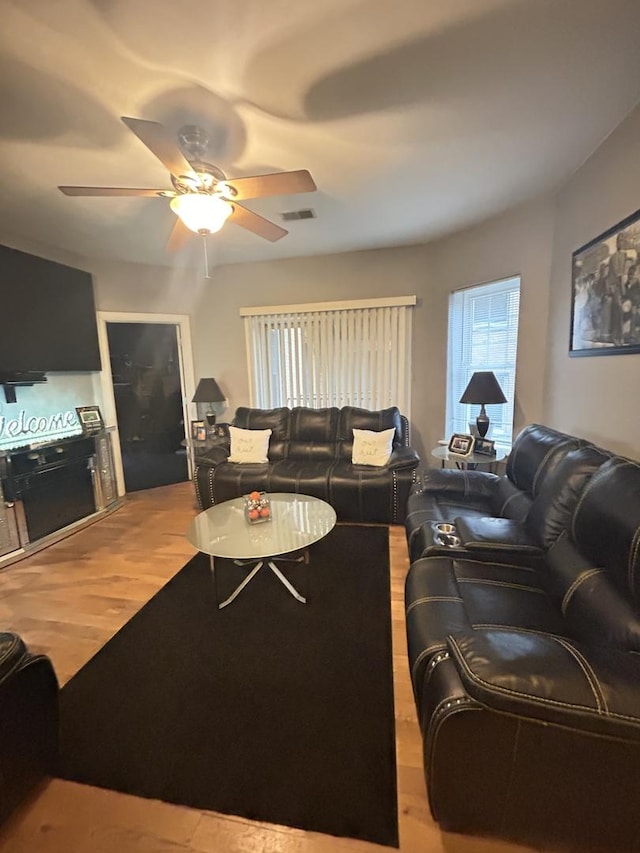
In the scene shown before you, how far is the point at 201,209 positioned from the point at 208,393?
109 inches

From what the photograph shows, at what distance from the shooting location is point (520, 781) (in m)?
1.03

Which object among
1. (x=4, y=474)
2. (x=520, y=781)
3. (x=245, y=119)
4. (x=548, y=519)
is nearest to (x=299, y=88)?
(x=245, y=119)

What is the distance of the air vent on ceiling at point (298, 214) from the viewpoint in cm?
308

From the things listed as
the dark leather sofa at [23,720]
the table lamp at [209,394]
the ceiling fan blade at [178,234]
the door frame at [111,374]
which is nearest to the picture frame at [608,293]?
the ceiling fan blade at [178,234]

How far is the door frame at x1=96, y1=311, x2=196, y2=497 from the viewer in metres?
4.23

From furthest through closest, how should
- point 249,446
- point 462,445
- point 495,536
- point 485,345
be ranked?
point 249,446, point 485,345, point 462,445, point 495,536

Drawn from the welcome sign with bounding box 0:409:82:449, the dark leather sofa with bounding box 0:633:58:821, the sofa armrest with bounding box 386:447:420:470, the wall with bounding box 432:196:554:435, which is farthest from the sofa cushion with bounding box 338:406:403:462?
the dark leather sofa with bounding box 0:633:58:821

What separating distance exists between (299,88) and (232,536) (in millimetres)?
2351

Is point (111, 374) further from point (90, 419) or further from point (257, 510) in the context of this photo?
point (257, 510)

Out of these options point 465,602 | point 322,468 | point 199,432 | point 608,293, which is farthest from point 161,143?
point 199,432

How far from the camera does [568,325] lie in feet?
8.88

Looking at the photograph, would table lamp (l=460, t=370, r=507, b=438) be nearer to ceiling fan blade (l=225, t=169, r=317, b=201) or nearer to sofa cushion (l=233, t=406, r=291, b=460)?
sofa cushion (l=233, t=406, r=291, b=460)

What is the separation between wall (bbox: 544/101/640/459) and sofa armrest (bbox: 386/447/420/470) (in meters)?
1.13

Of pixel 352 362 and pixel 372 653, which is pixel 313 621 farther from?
pixel 352 362
